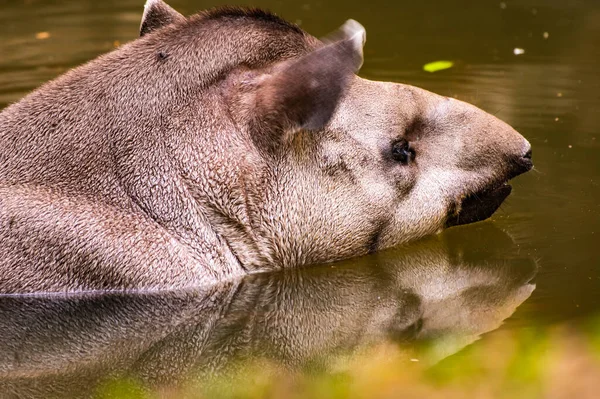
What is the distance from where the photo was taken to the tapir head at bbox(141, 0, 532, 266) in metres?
7.52

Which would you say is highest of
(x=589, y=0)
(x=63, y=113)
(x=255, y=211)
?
(x=63, y=113)

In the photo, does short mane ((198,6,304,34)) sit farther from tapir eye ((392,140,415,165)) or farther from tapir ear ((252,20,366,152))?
tapir eye ((392,140,415,165))

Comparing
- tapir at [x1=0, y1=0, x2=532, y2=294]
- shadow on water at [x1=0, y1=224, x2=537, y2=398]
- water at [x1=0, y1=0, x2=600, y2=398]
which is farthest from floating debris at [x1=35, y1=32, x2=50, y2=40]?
shadow on water at [x1=0, y1=224, x2=537, y2=398]

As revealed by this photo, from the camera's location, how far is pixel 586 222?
8797 mm

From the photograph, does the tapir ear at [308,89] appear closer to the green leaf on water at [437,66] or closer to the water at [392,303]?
the water at [392,303]

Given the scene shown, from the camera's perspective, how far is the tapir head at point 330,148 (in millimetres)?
7520

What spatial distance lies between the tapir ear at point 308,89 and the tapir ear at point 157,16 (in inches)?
43.6

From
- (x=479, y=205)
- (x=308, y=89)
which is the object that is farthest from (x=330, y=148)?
(x=479, y=205)

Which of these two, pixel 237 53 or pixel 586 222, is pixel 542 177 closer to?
pixel 586 222

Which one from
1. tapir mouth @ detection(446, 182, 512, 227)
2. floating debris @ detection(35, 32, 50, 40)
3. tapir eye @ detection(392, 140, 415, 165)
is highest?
tapir eye @ detection(392, 140, 415, 165)

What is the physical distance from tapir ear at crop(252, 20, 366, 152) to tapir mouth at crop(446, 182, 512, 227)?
4.82ft

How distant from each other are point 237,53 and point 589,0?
28.1 feet

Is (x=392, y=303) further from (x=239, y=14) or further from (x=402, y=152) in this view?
(x=239, y=14)

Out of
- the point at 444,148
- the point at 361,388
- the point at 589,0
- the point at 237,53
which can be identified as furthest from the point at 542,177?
the point at 589,0
